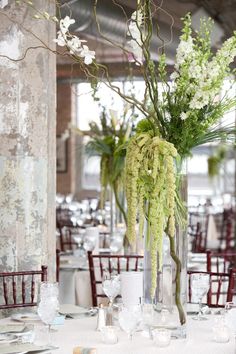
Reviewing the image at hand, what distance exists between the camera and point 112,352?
3178mm

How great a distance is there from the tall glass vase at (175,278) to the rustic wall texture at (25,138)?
1519 mm

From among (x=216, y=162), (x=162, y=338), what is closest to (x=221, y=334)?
(x=162, y=338)

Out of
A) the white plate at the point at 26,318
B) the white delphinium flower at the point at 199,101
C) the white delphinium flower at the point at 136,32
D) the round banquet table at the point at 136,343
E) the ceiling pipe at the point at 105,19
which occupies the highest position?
the ceiling pipe at the point at 105,19

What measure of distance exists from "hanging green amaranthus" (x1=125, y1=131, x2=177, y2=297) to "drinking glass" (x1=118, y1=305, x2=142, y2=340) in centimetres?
15

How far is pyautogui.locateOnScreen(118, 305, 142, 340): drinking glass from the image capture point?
325cm

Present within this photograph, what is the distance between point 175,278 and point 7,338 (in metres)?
0.74

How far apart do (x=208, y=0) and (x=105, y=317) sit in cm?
677

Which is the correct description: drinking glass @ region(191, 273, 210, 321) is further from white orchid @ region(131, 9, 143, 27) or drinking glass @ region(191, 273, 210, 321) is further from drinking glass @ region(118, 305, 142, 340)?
white orchid @ region(131, 9, 143, 27)

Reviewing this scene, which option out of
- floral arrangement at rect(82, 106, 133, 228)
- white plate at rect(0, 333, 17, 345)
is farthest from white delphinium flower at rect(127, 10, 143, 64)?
floral arrangement at rect(82, 106, 133, 228)

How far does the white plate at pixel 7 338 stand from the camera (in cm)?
335

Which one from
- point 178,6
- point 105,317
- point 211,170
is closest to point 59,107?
point 211,170

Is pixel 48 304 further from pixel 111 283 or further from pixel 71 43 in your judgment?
pixel 71 43

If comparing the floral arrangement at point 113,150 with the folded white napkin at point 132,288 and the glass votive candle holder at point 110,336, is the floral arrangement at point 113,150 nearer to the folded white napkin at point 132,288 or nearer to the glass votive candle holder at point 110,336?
the folded white napkin at point 132,288

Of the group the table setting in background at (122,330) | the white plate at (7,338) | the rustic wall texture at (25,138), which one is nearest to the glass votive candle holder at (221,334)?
the table setting in background at (122,330)
